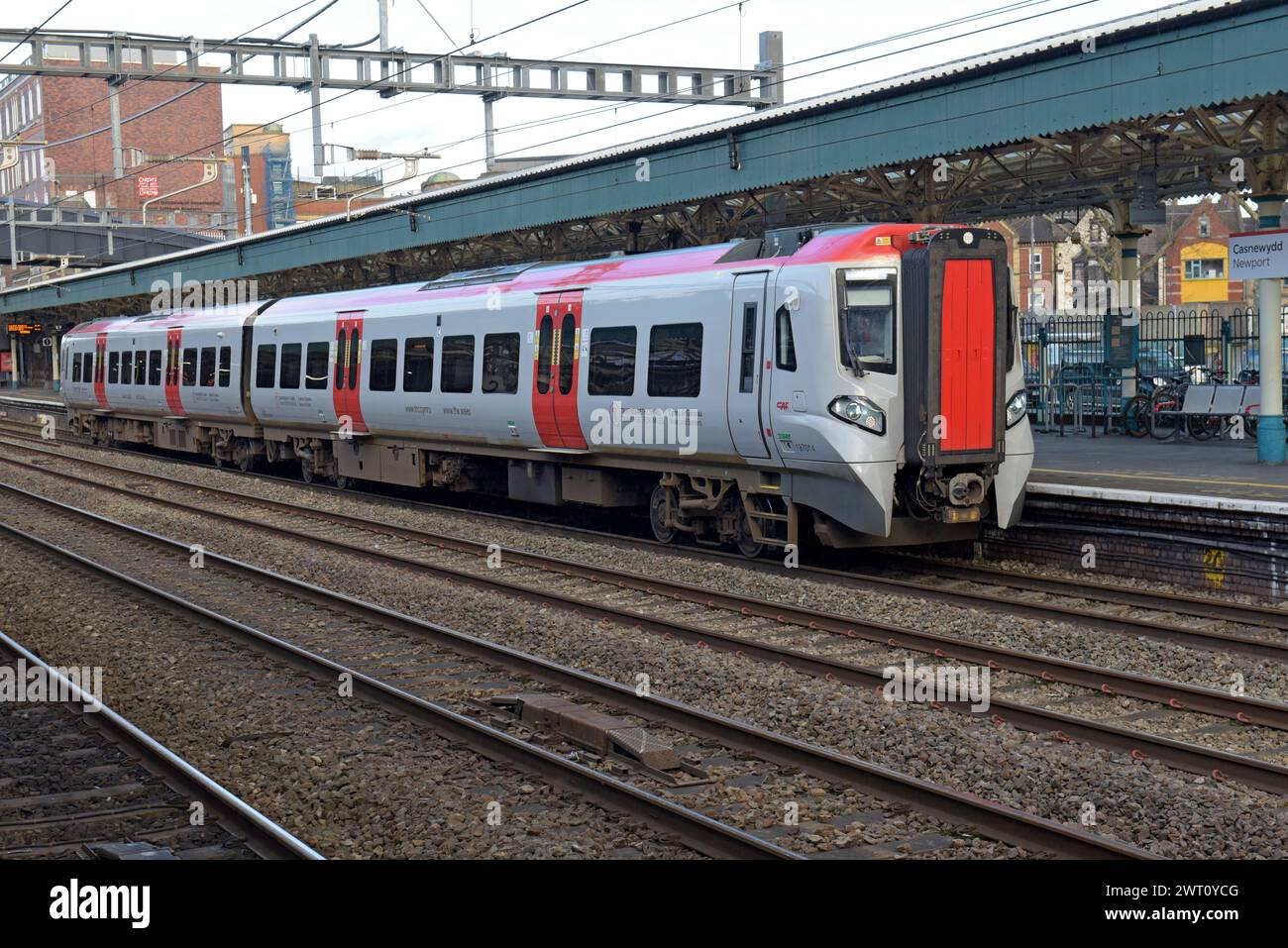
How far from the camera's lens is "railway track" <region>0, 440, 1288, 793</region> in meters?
7.73

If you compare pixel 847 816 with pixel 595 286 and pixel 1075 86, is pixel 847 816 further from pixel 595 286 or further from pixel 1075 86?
pixel 1075 86

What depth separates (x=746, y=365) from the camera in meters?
13.7

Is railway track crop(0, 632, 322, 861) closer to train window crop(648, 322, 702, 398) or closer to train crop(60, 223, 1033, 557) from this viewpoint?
train crop(60, 223, 1033, 557)

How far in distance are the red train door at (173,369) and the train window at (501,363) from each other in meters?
12.8

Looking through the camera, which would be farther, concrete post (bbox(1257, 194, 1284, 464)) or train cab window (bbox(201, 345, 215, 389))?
train cab window (bbox(201, 345, 215, 389))

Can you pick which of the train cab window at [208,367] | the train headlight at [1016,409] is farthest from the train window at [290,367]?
the train headlight at [1016,409]

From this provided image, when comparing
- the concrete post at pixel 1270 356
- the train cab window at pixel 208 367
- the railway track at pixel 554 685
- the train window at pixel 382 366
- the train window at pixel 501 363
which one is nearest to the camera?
the railway track at pixel 554 685

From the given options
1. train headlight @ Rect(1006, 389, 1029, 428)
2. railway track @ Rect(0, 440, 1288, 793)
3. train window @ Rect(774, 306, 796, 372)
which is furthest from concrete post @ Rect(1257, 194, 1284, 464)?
railway track @ Rect(0, 440, 1288, 793)

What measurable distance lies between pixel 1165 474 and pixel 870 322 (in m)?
5.41

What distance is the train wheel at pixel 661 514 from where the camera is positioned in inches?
632

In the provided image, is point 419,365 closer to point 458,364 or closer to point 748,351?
point 458,364

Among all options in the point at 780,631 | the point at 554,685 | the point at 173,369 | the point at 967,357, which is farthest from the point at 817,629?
the point at 173,369

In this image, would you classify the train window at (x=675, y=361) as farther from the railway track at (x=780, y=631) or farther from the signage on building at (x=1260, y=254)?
the signage on building at (x=1260, y=254)

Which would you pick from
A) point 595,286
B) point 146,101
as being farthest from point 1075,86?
point 146,101
